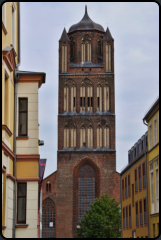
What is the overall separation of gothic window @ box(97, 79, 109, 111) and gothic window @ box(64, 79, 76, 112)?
3.10 metres

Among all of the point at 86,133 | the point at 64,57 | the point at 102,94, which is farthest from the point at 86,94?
the point at 64,57

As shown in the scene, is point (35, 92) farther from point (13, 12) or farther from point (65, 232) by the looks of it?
point (65, 232)

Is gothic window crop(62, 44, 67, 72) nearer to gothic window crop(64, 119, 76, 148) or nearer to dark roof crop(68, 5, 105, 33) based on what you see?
dark roof crop(68, 5, 105, 33)

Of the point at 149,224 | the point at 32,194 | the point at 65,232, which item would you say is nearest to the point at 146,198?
the point at 149,224

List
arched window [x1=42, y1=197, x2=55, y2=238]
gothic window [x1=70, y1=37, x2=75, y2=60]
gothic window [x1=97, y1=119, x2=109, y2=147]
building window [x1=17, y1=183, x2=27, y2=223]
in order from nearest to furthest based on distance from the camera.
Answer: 1. building window [x1=17, y1=183, x2=27, y2=223]
2. arched window [x1=42, y1=197, x2=55, y2=238]
3. gothic window [x1=97, y1=119, x2=109, y2=147]
4. gothic window [x1=70, y1=37, x2=75, y2=60]

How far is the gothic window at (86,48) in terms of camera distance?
6544cm

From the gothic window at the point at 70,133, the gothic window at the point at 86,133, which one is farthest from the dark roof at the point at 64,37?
the gothic window at the point at 86,133

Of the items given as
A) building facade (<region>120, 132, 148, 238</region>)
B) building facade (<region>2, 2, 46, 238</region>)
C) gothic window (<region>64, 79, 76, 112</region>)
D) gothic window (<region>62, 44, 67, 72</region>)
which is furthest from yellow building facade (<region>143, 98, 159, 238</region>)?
gothic window (<region>62, 44, 67, 72</region>)

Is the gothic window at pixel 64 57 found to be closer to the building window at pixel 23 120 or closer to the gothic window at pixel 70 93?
the gothic window at pixel 70 93

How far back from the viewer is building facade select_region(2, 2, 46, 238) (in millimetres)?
14080

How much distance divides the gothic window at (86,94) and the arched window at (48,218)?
493 inches

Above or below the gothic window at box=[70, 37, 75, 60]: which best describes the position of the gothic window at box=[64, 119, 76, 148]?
below

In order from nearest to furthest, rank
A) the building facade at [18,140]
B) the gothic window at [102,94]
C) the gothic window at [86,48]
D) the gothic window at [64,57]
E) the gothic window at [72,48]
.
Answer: the building facade at [18,140] → the gothic window at [102,94] → the gothic window at [64,57] → the gothic window at [86,48] → the gothic window at [72,48]

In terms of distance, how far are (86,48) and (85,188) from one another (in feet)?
62.5
